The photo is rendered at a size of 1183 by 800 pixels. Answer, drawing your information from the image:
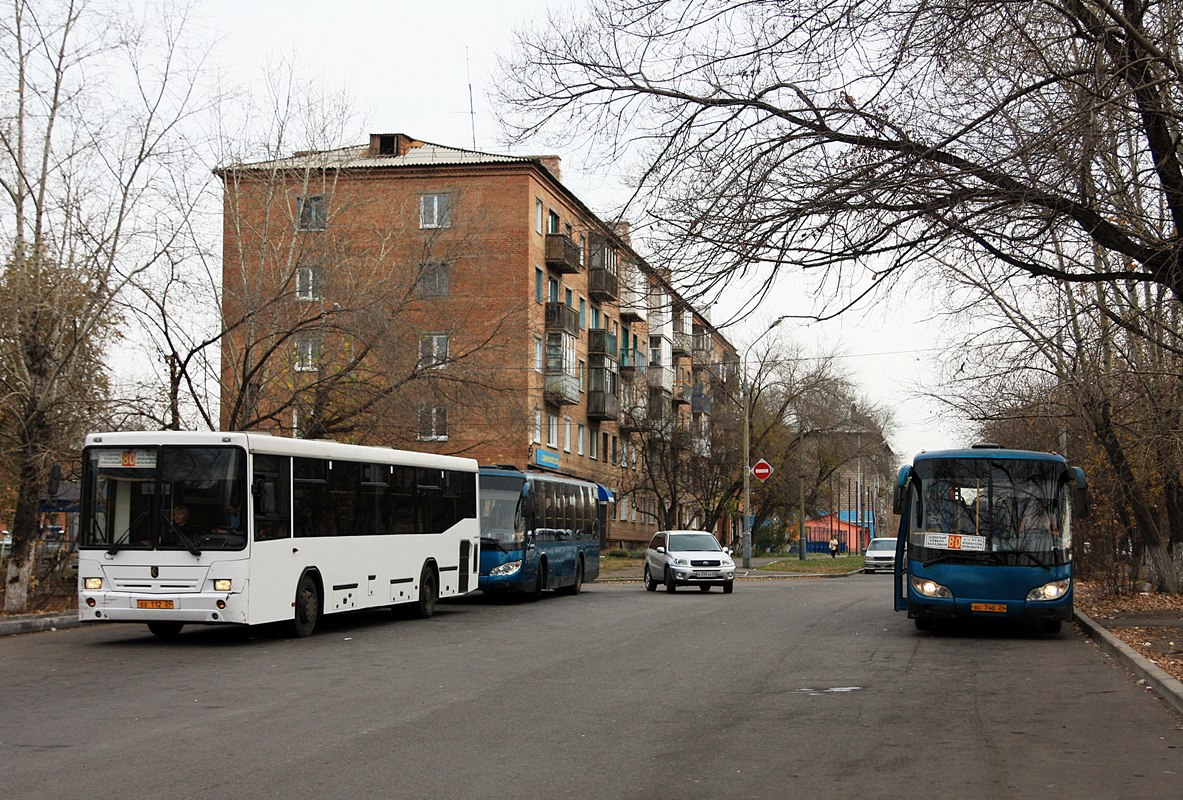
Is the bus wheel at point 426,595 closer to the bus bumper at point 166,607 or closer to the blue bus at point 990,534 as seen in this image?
the bus bumper at point 166,607

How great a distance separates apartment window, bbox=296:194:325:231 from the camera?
104 feet

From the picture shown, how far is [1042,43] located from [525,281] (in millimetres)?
44547

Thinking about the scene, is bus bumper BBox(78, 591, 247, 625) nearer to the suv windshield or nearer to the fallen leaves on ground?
the fallen leaves on ground

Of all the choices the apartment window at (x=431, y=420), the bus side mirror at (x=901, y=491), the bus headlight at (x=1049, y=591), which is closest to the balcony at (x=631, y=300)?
the bus side mirror at (x=901, y=491)

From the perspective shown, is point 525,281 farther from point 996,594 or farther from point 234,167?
point 996,594

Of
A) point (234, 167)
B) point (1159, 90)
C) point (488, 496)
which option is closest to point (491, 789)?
point (1159, 90)

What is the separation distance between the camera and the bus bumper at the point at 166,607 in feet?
57.9

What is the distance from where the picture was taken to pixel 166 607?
17750mm

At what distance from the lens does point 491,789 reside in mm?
8016

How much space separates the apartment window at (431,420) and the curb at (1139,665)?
1577cm

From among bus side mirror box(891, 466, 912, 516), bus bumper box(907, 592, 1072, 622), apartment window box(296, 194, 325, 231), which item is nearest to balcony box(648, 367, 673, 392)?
apartment window box(296, 194, 325, 231)

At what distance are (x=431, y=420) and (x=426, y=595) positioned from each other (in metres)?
8.64

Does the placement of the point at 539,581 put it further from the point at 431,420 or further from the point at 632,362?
the point at 632,362

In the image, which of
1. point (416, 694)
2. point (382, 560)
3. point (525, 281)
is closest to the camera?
point (416, 694)
